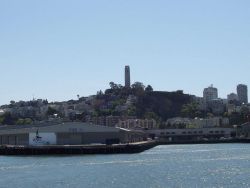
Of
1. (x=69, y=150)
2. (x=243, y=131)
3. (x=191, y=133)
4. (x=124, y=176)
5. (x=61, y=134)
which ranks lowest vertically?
(x=124, y=176)

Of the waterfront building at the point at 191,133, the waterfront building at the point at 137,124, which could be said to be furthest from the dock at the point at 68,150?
the waterfront building at the point at 137,124

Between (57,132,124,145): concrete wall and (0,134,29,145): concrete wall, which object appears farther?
(0,134,29,145): concrete wall

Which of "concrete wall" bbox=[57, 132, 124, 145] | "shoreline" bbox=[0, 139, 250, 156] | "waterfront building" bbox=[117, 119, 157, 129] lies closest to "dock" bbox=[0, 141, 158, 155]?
"shoreline" bbox=[0, 139, 250, 156]

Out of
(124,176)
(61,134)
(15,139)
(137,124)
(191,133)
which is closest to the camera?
(124,176)

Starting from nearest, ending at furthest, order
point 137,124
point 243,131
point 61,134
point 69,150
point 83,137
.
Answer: point 69,150 < point 61,134 < point 83,137 < point 243,131 < point 137,124

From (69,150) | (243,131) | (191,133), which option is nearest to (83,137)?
(69,150)

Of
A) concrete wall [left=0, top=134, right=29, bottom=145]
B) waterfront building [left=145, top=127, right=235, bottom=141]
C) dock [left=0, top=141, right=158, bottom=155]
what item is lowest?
dock [left=0, top=141, right=158, bottom=155]

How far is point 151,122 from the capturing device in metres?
196

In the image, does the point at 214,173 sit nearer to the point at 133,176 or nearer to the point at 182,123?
the point at 133,176

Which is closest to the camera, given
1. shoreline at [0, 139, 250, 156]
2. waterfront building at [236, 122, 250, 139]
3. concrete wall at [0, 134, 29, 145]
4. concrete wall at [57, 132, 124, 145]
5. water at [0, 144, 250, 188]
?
water at [0, 144, 250, 188]

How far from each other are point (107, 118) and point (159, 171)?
146m

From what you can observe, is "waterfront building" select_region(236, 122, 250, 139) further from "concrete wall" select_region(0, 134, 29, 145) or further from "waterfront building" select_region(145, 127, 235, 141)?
"concrete wall" select_region(0, 134, 29, 145)

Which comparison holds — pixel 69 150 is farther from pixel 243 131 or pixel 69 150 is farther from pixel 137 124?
pixel 137 124

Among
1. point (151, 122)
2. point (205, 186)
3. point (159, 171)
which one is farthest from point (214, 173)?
Result: point (151, 122)
